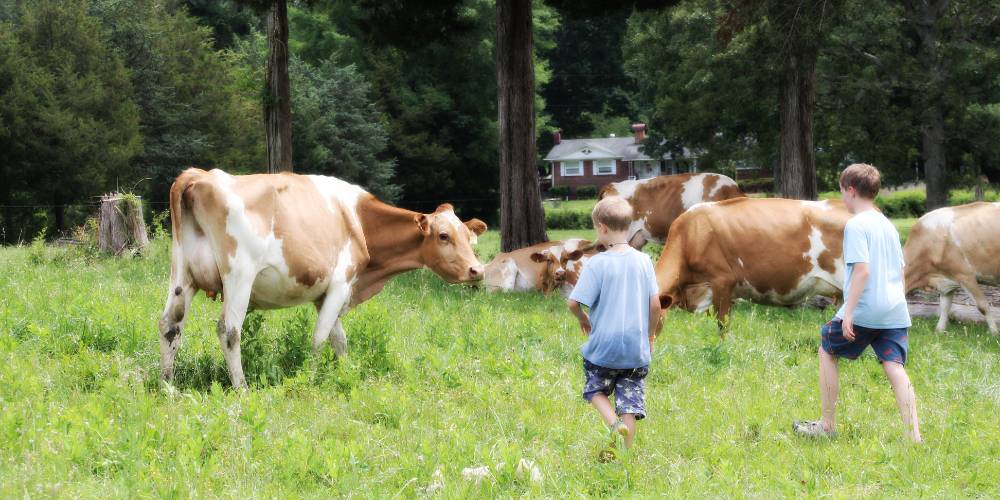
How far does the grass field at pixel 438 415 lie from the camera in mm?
5109

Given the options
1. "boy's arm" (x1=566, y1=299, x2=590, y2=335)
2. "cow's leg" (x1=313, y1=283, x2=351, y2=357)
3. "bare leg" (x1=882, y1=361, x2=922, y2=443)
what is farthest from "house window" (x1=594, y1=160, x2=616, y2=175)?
"boy's arm" (x1=566, y1=299, x2=590, y2=335)

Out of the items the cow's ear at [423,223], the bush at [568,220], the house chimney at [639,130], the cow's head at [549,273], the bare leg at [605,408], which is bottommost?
the bush at [568,220]

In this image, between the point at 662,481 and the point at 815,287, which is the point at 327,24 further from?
the point at 662,481

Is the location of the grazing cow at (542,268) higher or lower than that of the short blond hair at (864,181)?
lower

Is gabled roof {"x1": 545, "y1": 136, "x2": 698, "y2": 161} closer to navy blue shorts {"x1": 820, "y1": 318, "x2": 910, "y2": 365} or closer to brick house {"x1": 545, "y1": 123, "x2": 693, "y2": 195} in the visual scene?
brick house {"x1": 545, "y1": 123, "x2": 693, "y2": 195}

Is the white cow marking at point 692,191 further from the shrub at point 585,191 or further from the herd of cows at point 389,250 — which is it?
the shrub at point 585,191

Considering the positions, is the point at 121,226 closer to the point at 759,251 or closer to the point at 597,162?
the point at 759,251

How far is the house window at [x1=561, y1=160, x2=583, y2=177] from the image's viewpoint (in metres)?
83.8

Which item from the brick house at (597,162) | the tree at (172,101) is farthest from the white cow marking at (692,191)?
the brick house at (597,162)

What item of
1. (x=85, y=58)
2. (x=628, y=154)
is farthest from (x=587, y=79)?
(x=85, y=58)

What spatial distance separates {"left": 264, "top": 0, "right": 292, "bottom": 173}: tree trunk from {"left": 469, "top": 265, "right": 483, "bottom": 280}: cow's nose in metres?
9.48

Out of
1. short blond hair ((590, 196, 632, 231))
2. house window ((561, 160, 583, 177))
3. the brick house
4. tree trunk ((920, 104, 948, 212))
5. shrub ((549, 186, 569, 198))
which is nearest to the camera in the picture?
short blond hair ((590, 196, 632, 231))

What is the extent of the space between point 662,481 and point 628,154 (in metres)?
76.4

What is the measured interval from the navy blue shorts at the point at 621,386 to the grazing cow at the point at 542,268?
28.3 ft
